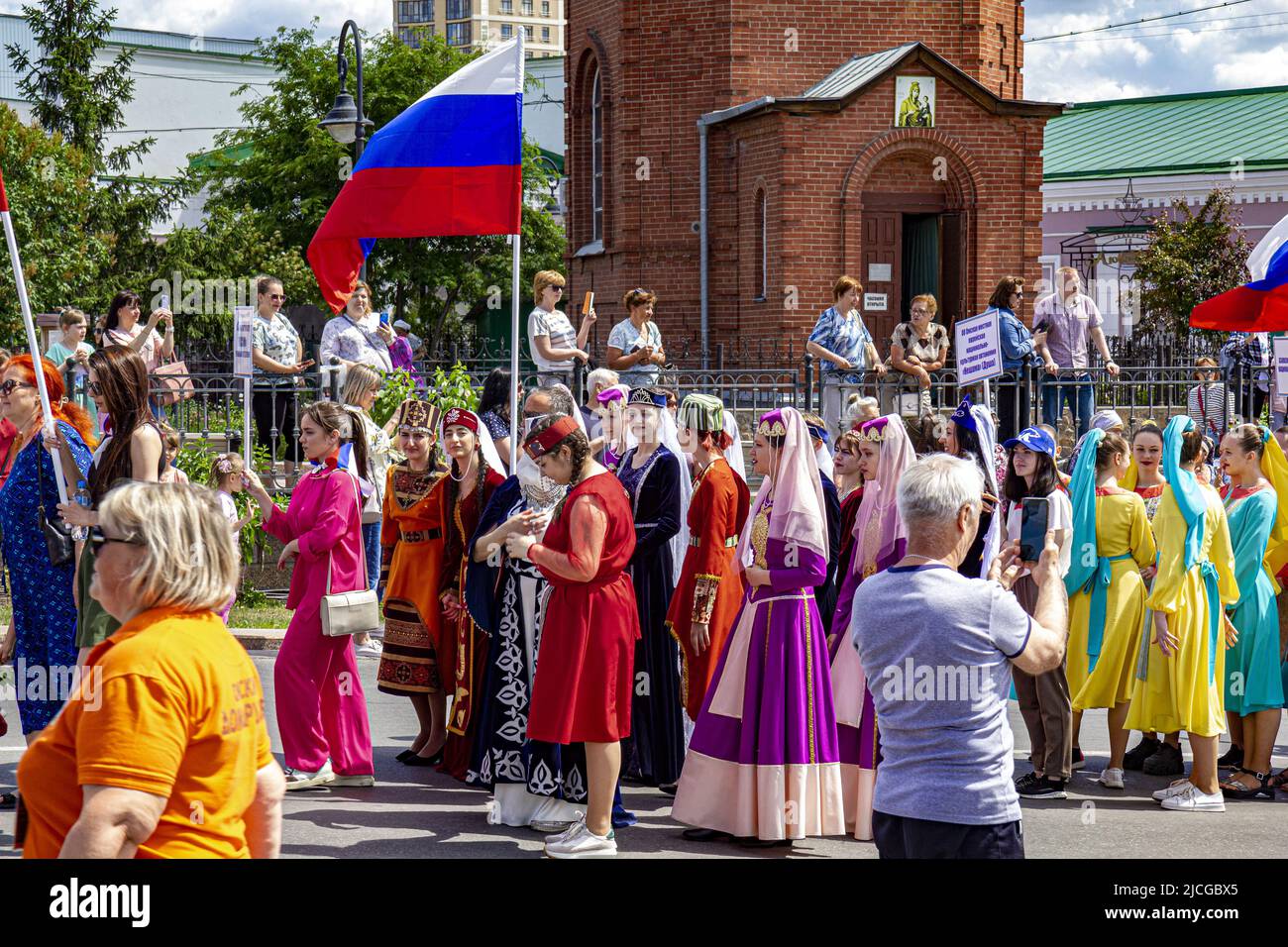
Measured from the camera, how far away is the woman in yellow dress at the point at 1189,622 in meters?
7.95

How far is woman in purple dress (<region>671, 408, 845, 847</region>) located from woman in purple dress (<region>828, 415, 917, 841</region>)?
269 millimetres

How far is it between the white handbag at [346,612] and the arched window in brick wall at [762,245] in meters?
18.1

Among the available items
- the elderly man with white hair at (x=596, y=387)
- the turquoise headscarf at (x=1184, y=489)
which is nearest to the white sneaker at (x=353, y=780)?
the elderly man with white hair at (x=596, y=387)

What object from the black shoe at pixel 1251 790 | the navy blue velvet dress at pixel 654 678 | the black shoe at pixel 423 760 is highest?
the navy blue velvet dress at pixel 654 678

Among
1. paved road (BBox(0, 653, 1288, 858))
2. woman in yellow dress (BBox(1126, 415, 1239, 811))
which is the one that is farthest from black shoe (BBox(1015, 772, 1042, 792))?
woman in yellow dress (BBox(1126, 415, 1239, 811))

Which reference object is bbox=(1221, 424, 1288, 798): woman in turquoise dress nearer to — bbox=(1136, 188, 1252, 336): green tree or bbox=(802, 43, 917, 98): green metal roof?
bbox=(802, 43, 917, 98): green metal roof

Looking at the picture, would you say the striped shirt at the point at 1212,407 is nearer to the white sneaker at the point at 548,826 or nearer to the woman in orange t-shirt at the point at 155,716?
the white sneaker at the point at 548,826

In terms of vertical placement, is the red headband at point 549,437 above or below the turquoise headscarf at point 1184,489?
above

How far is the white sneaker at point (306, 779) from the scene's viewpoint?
8.00 meters

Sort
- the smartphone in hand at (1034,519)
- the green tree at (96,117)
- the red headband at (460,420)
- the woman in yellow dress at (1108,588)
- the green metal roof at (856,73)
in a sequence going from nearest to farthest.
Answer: the smartphone in hand at (1034,519) → the red headband at (460,420) → the woman in yellow dress at (1108,588) → the green metal roof at (856,73) → the green tree at (96,117)

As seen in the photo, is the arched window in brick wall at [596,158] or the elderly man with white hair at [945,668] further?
the arched window in brick wall at [596,158]

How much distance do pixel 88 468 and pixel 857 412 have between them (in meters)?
4.83

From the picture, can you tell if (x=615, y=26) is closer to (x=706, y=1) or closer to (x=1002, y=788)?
(x=706, y=1)

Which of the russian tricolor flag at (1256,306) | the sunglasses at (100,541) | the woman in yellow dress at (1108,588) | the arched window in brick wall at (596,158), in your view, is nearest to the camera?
the sunglasses at (100,541)
